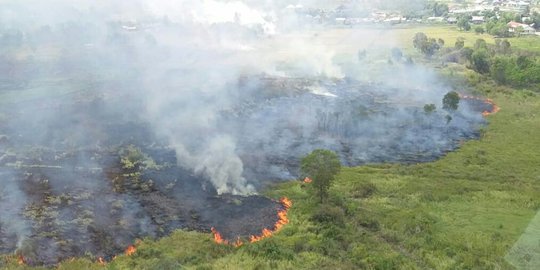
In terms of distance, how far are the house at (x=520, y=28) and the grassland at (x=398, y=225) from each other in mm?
89871

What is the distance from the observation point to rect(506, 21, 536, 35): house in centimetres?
13988

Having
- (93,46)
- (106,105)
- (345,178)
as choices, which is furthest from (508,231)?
(93,46)

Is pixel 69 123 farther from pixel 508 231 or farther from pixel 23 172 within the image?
pixel 508 231

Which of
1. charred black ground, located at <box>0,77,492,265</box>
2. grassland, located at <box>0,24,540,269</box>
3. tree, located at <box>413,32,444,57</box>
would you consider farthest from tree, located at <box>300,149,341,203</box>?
tree, located at <box>413,32,444,57</box>

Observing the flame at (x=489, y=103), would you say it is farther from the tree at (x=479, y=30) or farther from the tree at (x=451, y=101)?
the tree at (x=479, y=30)

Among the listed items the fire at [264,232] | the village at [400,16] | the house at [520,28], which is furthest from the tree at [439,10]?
the fire at [264,232]

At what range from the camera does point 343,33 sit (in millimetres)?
151375

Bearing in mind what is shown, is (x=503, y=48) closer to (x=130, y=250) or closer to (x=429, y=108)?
(x=429, y=108)

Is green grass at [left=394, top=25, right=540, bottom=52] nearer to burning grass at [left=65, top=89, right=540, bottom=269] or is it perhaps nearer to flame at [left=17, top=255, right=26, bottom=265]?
burning grass at [left=65, top=89, right=540, bottom=269]

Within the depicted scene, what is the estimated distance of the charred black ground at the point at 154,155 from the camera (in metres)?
42.2

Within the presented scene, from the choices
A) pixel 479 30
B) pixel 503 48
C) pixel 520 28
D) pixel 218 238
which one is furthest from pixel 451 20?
pixel 218 238

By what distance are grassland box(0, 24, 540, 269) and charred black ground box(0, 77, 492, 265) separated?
285cm

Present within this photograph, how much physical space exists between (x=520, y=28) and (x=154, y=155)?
116m

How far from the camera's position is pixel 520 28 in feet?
459
